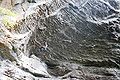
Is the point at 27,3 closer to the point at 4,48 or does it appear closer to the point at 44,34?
the point at 44,34

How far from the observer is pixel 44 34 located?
3.62 meters

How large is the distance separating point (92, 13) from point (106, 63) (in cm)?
109

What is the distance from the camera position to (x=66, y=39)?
3.58m

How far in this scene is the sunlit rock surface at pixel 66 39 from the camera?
122 inches

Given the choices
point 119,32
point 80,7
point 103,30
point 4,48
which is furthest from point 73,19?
point 4,48

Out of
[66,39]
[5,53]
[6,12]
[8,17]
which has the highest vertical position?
[6,12]

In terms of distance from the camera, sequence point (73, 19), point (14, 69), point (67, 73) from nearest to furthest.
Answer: point (14, 69) → point (67, 73) → point (73, 19)

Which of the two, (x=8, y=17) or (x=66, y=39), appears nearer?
(x=8, y=17)

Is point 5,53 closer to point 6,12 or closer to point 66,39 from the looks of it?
point 6,12

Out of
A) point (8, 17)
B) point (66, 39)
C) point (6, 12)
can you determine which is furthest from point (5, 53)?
point (66, 39)

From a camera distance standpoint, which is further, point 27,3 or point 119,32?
point 27,3

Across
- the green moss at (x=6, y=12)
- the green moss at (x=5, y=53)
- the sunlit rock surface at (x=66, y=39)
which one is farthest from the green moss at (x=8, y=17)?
the green moss at (x=5, y=53)

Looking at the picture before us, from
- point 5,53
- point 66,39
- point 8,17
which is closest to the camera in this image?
point 5,53

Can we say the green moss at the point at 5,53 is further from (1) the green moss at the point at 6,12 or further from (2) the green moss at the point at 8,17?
(1) the green moss at the point at 6,12
